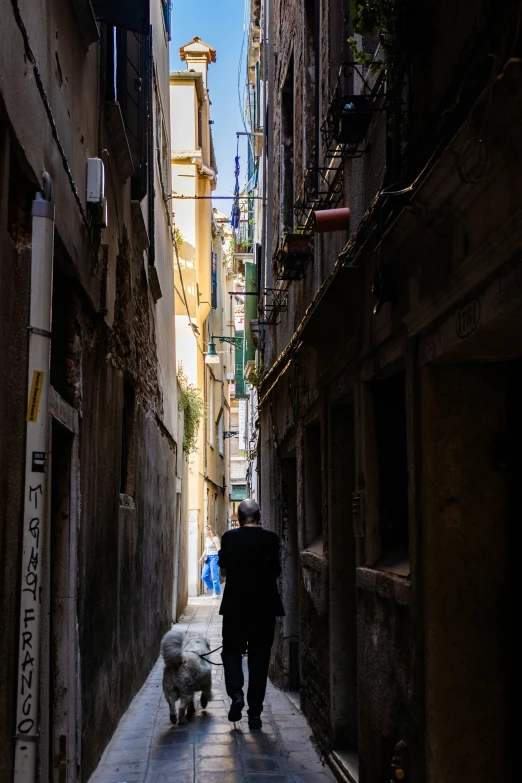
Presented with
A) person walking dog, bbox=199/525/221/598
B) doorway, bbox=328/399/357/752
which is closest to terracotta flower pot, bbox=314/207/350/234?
doorway, bbox=328/399/357/752

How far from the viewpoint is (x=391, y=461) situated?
5.32m

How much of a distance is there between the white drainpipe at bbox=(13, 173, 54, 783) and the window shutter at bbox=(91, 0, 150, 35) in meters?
2.82

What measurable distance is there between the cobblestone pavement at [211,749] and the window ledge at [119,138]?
13.0 ft

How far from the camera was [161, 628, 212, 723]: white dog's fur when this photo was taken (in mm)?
7676

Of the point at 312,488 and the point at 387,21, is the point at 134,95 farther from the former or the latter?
the point at 387,21

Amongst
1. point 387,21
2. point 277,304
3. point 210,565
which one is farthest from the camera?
point 210,565

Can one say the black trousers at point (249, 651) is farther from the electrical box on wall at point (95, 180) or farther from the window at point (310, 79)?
the window at point (310, 79)

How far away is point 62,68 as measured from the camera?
4.99 meters

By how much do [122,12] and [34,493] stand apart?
3825 millimetres

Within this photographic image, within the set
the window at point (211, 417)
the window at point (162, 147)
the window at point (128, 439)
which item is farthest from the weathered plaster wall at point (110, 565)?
the window at point (211, 417)

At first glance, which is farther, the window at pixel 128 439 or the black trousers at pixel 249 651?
the window at pixel 128 439

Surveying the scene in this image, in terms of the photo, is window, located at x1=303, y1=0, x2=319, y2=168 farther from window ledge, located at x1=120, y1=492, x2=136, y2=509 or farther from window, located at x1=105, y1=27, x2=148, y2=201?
window ledge, located at x1=120, y1=492, x2=136, y2=509

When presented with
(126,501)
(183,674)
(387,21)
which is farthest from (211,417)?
(387,21)

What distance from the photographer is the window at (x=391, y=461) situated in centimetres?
519
